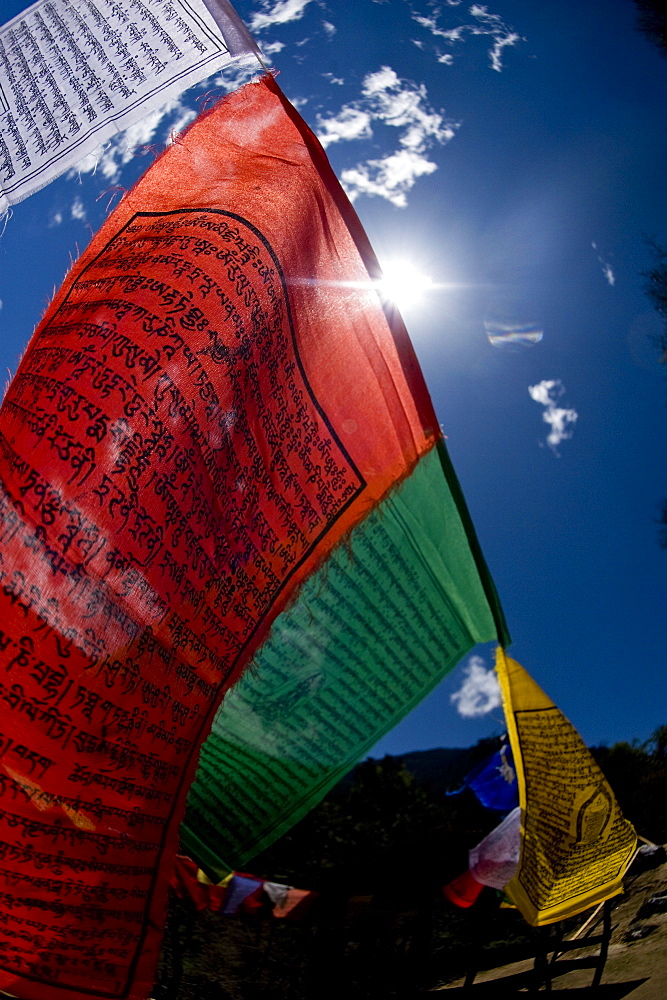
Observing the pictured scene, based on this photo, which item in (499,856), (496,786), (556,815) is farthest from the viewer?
(496,786)

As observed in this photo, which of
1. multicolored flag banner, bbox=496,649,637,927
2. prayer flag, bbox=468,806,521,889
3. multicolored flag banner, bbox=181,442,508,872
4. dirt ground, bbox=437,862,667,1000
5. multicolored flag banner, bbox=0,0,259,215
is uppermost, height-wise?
multicolored flag banner, bbox=0,0,259,215

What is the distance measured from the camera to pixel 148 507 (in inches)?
34.5

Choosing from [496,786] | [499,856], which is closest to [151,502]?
[499,856]

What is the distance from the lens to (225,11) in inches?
46.6

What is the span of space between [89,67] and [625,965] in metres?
9.19

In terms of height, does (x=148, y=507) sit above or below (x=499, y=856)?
above

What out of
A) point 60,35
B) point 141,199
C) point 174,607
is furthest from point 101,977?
point 60,35

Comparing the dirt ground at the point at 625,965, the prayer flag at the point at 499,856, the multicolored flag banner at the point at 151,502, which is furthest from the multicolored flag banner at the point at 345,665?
the dirt ground at the point at 625,965

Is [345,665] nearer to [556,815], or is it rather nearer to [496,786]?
[556,815]

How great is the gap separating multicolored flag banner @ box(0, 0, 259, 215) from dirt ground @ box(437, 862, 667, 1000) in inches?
281

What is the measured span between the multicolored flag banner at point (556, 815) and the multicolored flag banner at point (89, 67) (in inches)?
97.1

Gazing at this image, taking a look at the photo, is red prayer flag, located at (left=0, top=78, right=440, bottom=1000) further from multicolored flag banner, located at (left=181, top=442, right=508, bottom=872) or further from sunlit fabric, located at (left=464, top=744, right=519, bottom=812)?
sunlit fabric, located at (left=464, top=744, right=519, bottom=812)

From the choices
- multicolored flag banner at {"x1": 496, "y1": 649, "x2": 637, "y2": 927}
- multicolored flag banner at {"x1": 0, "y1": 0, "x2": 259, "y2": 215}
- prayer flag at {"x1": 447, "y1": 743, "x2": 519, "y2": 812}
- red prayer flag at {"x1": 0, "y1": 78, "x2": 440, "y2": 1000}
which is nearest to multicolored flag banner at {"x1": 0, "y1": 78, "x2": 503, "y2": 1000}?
red prayer flag at {"x1": 0, "y1": 78, "x2": 440, "y2": 1000}

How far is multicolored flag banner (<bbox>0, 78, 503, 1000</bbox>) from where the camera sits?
816 mm
